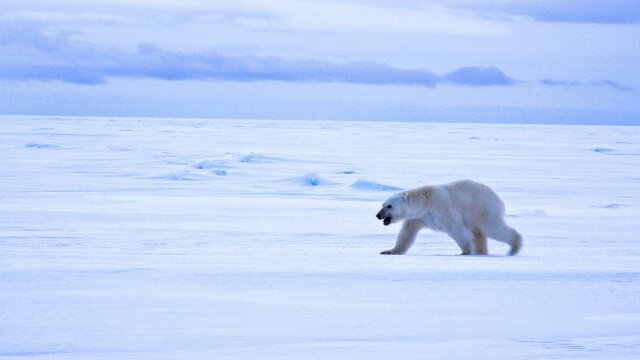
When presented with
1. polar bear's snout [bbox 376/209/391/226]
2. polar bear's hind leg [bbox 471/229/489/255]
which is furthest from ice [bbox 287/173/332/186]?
polar bear's hind leg [bbox 471/229/489/255]

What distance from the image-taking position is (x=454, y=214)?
5.95 m

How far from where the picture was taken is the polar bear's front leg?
5.91 metres

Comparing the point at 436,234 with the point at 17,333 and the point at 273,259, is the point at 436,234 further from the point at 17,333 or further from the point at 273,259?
the point at 17,333

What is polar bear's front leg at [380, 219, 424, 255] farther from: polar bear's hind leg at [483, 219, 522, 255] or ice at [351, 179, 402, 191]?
ice at [351, 179, 402, 191]

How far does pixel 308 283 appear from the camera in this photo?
3920 mm

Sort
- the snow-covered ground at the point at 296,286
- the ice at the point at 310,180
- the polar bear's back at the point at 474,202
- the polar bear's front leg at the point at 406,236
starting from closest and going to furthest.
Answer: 1. the snow-covered ground at the point at 296,286
2. the polar bear's front leg at the point at 406,236
3. the polar bear's back at the point at 474,202
4. the ice at the point at 310,180

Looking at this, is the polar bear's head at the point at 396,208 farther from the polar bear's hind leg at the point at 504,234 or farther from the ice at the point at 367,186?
the ice at the point at 367,186

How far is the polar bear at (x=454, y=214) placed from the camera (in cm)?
595

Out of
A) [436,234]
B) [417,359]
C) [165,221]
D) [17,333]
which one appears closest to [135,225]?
[165,221]

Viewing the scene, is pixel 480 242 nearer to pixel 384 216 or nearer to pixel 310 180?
pixel 384 216

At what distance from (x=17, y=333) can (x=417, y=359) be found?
1364 mm

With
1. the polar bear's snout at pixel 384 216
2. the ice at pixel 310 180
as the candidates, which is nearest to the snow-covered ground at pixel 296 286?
the polar bear's snout at pixel 384 216

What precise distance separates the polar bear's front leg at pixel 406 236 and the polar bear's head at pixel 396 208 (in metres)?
0.08

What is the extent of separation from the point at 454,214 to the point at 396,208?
0.42 m
